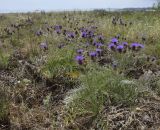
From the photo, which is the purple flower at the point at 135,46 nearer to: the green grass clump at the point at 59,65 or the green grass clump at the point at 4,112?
the green grass clump at the point at 59,65

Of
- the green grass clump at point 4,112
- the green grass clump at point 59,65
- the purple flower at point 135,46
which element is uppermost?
the purple flower at point 135,46

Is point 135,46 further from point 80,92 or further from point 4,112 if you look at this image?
point 4,112

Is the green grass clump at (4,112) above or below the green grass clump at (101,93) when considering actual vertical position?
below

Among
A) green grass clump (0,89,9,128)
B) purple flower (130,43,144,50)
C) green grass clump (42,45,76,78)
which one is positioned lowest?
green grass clump (0,89,9,128)

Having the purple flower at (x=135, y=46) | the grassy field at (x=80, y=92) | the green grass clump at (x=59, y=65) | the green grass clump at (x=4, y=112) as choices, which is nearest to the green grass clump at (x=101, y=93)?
the grassy field at (x=80, y=92)

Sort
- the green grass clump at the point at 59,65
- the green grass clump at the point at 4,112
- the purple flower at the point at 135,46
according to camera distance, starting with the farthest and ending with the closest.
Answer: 1. the green grass clump at the point at 59,65
2. the purple flower at the point at 135,46
3. the green grass clump at the point at 4,112

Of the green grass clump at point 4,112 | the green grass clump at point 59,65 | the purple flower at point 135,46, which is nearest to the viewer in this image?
the green grass clump at point 4,112

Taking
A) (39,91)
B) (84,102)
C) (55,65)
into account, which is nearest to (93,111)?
(84,102)

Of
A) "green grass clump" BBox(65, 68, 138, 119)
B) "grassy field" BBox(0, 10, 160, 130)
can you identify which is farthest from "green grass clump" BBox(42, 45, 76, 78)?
"green grass clump" BBox(65, 68, 138, 119)

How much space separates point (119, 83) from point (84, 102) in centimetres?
41

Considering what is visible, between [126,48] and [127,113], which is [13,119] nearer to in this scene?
[127,113]

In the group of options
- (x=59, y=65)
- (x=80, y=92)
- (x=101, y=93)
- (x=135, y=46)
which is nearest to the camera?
(x=101, y=93)

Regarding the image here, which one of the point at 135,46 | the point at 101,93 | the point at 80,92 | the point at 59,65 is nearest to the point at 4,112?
the point at 80,92

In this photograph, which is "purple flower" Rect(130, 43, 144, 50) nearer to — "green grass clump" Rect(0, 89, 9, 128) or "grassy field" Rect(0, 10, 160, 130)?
"grassy field" Rect(0, 10, 160, 130)
